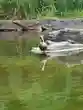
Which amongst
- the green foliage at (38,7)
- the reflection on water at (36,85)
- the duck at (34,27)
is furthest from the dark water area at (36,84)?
the green foliage at (38,7)

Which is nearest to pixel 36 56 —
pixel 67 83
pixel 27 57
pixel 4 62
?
pixel 27 57

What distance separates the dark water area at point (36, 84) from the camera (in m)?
0.85

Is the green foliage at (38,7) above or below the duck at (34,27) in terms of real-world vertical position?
above

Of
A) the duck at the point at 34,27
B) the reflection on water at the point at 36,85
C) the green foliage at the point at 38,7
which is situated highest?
the green foliage at the point at 38,7

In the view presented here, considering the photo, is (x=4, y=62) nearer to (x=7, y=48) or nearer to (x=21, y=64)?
(x=21, y=64)

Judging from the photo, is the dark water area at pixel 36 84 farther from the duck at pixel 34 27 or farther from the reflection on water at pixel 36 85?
the duck at pixel 34 27

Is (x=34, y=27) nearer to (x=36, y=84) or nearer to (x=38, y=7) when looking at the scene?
(x=38, y=7)

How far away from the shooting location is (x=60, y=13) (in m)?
2.06

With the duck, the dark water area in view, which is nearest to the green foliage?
the duck

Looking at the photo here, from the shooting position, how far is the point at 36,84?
1043 mm

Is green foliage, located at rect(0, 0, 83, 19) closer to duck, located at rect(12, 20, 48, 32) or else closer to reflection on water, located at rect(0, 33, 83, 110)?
duck, located at rect(12, 20, 48, 32)

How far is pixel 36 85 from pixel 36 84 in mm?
11

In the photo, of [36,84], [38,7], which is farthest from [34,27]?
[36,84]

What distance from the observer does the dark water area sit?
0.85 m
